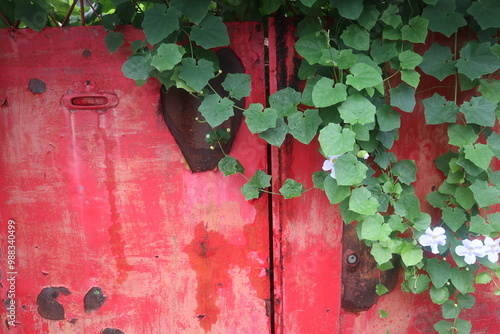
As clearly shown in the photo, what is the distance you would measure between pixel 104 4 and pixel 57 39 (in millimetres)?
218

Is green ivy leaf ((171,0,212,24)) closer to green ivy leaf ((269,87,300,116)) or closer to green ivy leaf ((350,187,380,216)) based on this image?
green ivy leaf ((269,87,300,116))

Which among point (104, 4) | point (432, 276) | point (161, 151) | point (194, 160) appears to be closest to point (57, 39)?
point (104, 4)

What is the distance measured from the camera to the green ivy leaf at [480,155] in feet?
4.06

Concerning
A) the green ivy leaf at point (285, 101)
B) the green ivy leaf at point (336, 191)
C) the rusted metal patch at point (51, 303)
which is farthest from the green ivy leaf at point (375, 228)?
the rusted metal patch at point (51, 303)

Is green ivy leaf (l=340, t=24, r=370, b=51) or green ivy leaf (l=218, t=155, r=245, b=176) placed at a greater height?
green ivy leaf (l=340, t=24, r=370, b=51)

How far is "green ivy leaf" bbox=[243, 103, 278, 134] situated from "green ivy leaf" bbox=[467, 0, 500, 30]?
69cm

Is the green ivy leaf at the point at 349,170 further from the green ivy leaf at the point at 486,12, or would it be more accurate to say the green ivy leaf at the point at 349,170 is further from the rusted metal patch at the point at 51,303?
the rusted metal patch at the point at 51,303

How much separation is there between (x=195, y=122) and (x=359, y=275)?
0.88 metres

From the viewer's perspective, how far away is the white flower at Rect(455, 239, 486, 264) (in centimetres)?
129

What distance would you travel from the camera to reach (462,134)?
130 cm

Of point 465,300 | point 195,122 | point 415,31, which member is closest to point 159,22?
point 195,122

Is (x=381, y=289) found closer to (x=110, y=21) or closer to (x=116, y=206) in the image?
(x=116, y=206)

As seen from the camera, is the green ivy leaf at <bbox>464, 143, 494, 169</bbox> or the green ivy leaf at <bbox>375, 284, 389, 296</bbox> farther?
the green ivy leaf at <bbox>375, 284, 389, 296</bbox>

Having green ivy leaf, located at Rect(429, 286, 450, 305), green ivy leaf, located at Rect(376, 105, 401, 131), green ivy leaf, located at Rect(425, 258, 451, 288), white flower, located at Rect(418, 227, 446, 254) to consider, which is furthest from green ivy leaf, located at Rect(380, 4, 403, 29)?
green ivy leaf, located at Rect(429, 286, 450, 305)
